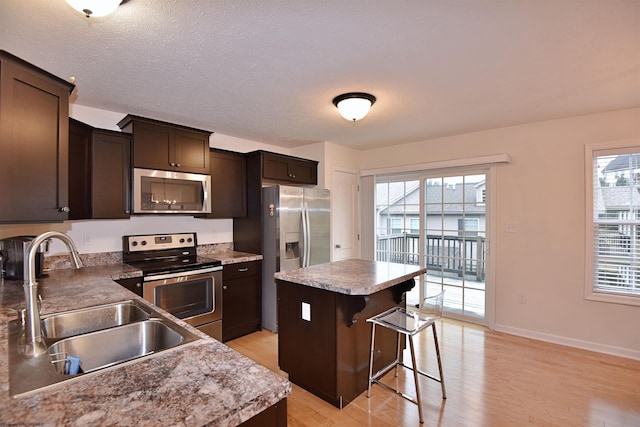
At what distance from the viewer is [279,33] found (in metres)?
1.78

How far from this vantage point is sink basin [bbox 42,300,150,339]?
1432 mm

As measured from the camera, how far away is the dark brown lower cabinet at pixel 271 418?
873 millimetres

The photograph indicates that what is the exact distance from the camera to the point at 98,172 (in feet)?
9.11

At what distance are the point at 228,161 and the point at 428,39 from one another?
2655 millimetres

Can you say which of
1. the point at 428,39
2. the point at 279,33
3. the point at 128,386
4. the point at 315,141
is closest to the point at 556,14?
the point at 428,39

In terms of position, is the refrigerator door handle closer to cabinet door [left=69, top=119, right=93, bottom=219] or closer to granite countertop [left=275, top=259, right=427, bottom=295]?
granite countertop [left=275, top=259, right=427, bottom=295]

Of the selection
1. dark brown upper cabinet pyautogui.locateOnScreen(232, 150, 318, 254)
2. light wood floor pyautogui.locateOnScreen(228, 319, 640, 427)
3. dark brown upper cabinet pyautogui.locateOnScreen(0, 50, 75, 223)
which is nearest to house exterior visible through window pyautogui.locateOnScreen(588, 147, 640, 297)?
light wood floor pyautogui.locateOnScreen(228, 319, 640, 427)

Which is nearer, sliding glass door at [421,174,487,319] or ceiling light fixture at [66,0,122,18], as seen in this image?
ceiling light fixture at [66,0,122,18]

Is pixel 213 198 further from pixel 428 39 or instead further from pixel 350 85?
pixel 428 39

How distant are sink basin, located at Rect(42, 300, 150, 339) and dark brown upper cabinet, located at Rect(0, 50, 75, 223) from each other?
59cm

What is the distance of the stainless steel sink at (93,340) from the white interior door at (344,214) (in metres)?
3.22

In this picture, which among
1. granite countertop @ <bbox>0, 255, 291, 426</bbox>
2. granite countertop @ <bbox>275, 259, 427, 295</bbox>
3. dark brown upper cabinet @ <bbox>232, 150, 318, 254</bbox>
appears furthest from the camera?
dark brown upper cabinet @ <bbox>232, 150, 318, 254</bbox>

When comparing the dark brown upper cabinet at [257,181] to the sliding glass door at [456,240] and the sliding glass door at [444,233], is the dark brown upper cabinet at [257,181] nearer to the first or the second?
the sliding glass door at [444,233]

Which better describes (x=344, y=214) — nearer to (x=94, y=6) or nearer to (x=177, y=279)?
(x=177, y=279)
